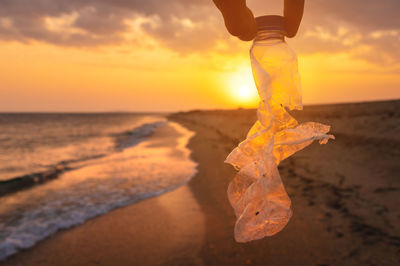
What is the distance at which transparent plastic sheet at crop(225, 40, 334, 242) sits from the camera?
1331mm

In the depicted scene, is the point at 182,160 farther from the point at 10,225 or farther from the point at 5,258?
the point at 5,258

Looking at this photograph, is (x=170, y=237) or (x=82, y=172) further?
(x=82, y=172)

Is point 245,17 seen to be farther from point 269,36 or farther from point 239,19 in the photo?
point 269,36

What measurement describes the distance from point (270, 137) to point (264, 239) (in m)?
2.93

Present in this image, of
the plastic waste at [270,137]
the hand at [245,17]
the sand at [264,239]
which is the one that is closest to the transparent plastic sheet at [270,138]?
the plastic waste at [270,137]

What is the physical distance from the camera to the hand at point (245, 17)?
1.00 meters

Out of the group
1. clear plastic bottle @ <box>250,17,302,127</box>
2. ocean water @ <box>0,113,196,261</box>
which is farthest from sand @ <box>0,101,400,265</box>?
clear plastic bottle @ <box>250,17,302,127</box>

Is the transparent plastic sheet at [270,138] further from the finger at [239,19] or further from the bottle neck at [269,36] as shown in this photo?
the finger at [239,19]

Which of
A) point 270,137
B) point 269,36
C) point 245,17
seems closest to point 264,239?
point 270,137

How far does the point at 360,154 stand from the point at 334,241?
4980 millimetres

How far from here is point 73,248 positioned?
425 cm

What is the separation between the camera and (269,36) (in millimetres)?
1265

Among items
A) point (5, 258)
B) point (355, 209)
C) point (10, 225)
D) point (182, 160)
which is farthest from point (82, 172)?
point (355, 209)

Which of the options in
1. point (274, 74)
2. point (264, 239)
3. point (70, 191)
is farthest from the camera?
point (70, 191)
